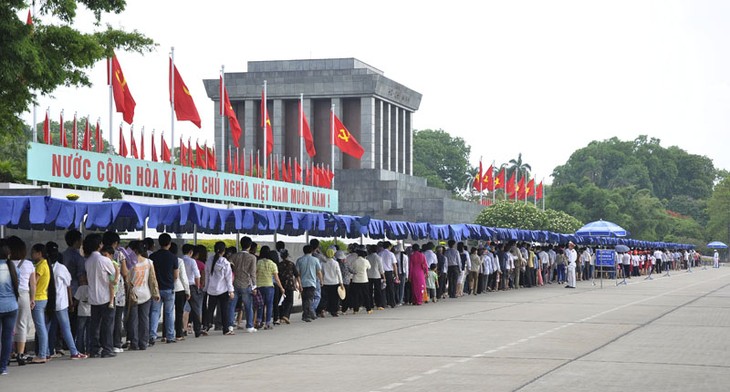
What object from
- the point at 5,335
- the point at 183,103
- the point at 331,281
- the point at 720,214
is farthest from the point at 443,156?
the point at 5,335

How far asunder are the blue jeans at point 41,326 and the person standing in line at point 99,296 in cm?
89

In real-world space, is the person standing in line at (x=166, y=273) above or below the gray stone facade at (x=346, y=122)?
below

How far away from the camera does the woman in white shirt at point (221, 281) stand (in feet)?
66.6

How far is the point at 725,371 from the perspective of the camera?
14.1m

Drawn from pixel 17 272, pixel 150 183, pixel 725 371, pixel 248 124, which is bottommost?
pixel 725 371

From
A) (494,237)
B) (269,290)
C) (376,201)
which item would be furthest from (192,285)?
(376,201)

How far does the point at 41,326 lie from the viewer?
15.3 meters

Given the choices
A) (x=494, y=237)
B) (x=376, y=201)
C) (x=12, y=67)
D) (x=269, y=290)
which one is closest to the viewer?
(x=12, y=67)

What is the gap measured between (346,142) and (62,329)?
120 ft

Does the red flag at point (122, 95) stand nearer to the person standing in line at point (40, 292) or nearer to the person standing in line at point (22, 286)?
the person standing in line at point (40, 292)

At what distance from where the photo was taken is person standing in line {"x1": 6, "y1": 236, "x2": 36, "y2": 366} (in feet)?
48.1

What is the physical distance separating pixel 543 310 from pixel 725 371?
43.1 ft

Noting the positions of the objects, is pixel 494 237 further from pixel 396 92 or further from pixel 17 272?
pixel 396 92

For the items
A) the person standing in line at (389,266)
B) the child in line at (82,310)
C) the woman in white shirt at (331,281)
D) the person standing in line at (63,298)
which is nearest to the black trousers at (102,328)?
the child in line at (82,310)
